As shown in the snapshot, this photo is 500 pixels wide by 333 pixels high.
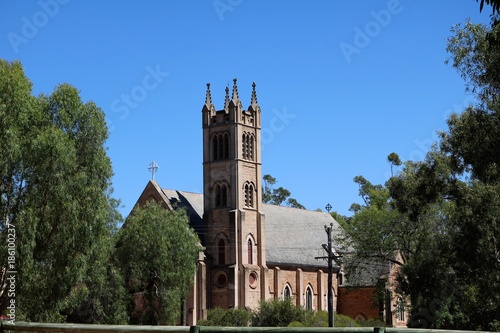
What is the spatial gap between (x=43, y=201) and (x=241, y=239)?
41.8 meters

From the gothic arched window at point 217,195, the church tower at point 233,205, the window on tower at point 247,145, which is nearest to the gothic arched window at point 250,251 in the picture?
the church tower at point 233,205

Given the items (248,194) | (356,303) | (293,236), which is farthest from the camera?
(293,236)

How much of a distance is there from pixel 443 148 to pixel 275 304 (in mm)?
30409

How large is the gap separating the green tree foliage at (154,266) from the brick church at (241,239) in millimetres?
16661

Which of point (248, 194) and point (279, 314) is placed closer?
point (279, 314)

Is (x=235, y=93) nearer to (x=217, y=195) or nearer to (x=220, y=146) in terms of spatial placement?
(x=220, y=146)

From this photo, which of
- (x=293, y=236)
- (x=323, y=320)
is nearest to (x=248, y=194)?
(x=293, y=236)

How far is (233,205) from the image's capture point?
7494 cm

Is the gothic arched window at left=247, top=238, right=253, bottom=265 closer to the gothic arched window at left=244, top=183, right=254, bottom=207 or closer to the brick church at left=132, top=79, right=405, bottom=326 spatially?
the brick church at left=132, top=79, right=405, bottom=326

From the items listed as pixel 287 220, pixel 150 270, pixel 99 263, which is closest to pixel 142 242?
pixel 150 270

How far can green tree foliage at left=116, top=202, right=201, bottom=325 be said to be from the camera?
5222cm

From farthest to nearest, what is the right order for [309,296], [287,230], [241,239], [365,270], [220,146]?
[287,230], [309,296], [220,146], [241,239], [365,270]

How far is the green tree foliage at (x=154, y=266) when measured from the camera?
2056 inches

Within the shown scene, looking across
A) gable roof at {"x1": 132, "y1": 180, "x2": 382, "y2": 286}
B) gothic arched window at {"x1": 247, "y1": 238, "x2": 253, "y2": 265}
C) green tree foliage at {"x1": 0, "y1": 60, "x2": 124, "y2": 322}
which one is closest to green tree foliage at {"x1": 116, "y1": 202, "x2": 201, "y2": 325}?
A: gable roof at {"x1": 132, "y1": 180, "x2": 382, "y2": 286}
